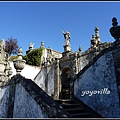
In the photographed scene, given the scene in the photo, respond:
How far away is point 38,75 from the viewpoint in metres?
20.8

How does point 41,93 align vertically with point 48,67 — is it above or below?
below

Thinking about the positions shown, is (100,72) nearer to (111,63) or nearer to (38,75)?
(111,63)

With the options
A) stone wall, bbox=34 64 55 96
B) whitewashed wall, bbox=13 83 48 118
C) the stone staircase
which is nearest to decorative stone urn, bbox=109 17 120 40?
the stone staircase

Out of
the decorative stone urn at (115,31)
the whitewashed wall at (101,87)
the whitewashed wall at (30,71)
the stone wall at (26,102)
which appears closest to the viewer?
the stone wall at (26,102)

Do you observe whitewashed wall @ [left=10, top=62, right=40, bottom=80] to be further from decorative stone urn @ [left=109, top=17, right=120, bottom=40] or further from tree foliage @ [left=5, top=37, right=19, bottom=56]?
decorative stone urn @ [left=109, top=17, right=120, bottom=40]

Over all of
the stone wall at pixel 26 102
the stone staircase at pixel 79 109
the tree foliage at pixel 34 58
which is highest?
the tree foliage at pixel 34 58

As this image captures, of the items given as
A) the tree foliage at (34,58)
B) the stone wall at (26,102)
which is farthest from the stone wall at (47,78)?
the stone wall at (26,102)

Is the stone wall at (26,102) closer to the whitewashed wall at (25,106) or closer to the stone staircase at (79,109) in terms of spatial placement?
the whitewashed wall at (25,106)

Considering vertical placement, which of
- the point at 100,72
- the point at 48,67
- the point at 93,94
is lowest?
the point at 93,94

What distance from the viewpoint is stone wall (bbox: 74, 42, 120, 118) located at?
4.70 metres

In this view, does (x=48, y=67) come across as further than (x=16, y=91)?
Yes

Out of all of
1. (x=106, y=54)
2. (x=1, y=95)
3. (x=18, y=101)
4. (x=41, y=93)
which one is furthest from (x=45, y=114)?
(x=1, y=95)

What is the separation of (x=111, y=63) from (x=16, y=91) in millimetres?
3735

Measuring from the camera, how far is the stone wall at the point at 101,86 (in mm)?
4695
